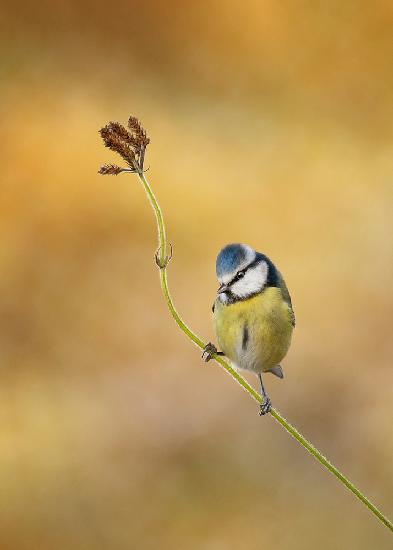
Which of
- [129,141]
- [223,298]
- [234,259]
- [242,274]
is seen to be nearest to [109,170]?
[129,141]

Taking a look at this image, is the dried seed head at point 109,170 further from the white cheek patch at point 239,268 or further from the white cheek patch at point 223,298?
the white cheek patch at point 223,298

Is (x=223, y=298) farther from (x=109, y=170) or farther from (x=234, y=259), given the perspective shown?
(x=109, y=170)

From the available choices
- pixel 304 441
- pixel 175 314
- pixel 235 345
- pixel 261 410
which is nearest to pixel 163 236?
pixel 175 314

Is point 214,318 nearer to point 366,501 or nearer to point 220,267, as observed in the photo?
point 220,267

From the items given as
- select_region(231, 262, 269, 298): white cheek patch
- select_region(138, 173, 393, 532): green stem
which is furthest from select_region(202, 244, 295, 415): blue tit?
select_region(138, 173, 393, 532): green stem

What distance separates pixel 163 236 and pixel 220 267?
35 cm

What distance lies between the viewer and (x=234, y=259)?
3.18ft

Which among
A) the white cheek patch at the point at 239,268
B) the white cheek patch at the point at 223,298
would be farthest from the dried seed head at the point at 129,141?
the white cheek patch at the point at 223,298

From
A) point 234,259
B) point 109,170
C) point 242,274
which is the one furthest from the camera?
point 242,274

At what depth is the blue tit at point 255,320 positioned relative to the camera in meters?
1.13

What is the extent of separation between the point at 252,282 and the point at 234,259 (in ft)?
0.67

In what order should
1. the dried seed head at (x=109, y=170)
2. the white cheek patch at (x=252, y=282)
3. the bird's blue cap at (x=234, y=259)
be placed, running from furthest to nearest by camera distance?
the white cheek patch at (x=252, y=282), the bird's blue cap at (x=234, y=259), the dried seed head at (x=109, y=170)

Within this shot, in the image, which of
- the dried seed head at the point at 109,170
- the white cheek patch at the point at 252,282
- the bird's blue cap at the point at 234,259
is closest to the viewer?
the dried seed head at the point at 109,170

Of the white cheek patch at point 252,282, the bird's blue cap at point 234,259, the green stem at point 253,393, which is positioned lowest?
the green stem at point 253,393
